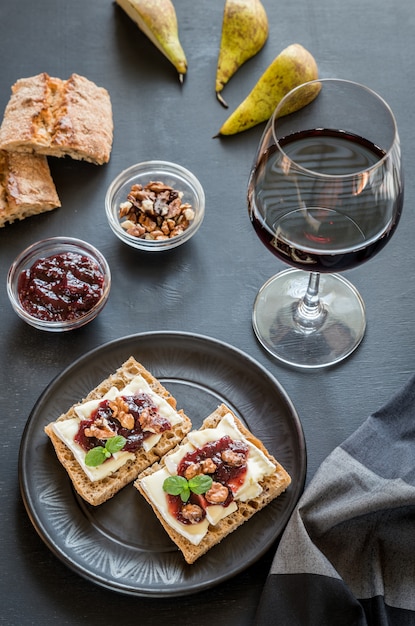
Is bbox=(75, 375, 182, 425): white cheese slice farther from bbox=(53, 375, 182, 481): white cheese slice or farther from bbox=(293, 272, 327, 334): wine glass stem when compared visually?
bbox=(293, 272, 327, 334): wine glass stem

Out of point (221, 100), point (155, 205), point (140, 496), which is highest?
point (221, 100)

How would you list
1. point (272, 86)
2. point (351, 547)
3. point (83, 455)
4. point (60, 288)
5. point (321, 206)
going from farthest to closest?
1. point (272, 86)
2. point (60, 288)
3. point (83, 455)
4. point (351, 547)
5. point (321, 206)

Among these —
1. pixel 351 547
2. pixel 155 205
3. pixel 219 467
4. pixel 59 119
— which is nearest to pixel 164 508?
pixel 219 467

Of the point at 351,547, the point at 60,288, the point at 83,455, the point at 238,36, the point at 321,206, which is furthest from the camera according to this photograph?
the point at 238,36

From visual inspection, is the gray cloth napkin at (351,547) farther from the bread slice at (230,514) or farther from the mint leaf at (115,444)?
the mint leaf at (115,444)

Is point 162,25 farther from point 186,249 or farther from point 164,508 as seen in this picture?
point 164,508

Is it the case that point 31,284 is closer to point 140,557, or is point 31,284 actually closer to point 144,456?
point 144,456

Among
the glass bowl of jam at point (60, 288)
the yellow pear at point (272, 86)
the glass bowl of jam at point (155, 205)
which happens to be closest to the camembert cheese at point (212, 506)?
the glass bowl of jam at point (60, 288)
